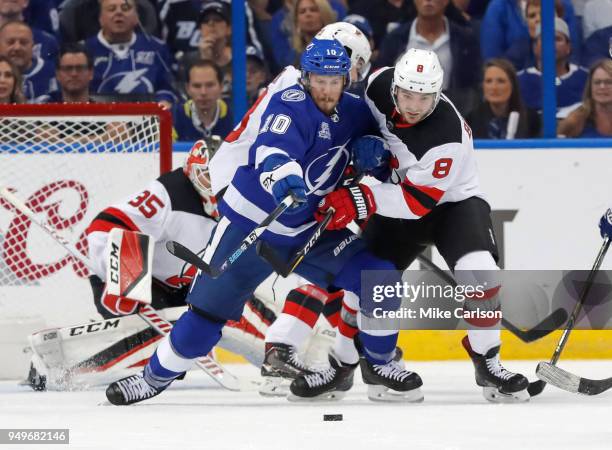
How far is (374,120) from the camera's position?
418cm

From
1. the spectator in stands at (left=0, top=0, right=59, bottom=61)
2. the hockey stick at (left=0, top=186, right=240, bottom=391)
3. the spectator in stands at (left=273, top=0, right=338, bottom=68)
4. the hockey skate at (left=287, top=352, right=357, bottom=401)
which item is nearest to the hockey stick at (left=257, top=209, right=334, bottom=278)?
→ the hockey skate at (left=287, top=352, right=357, bottom=401)

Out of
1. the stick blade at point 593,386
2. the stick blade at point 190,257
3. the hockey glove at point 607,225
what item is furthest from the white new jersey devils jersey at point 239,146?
→ the stick blade at point 593,386

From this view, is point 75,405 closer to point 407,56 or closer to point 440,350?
point 407,56

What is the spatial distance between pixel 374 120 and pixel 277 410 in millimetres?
911

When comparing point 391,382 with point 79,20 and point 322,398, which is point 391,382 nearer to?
point 322,398

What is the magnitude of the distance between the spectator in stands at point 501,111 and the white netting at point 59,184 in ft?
4.55

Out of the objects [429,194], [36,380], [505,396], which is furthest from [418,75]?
[36,380]

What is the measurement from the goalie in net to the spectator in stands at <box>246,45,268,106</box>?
728mm

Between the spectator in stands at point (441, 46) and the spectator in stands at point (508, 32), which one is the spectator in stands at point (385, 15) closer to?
the spectator in stands at point (441, 46)

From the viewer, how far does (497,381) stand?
13.5ft

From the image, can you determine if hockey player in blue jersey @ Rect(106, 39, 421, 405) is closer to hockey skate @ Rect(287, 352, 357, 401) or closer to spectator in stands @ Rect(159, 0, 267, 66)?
hockey skate @ Rect(287, 352, 357, 401)

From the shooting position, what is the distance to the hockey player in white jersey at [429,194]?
4.02 metres

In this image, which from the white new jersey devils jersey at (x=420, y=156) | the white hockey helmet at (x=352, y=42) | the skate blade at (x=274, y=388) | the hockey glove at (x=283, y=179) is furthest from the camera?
the skate blade at (x=274, y=388)

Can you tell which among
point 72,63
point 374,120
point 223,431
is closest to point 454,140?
point 374,120
